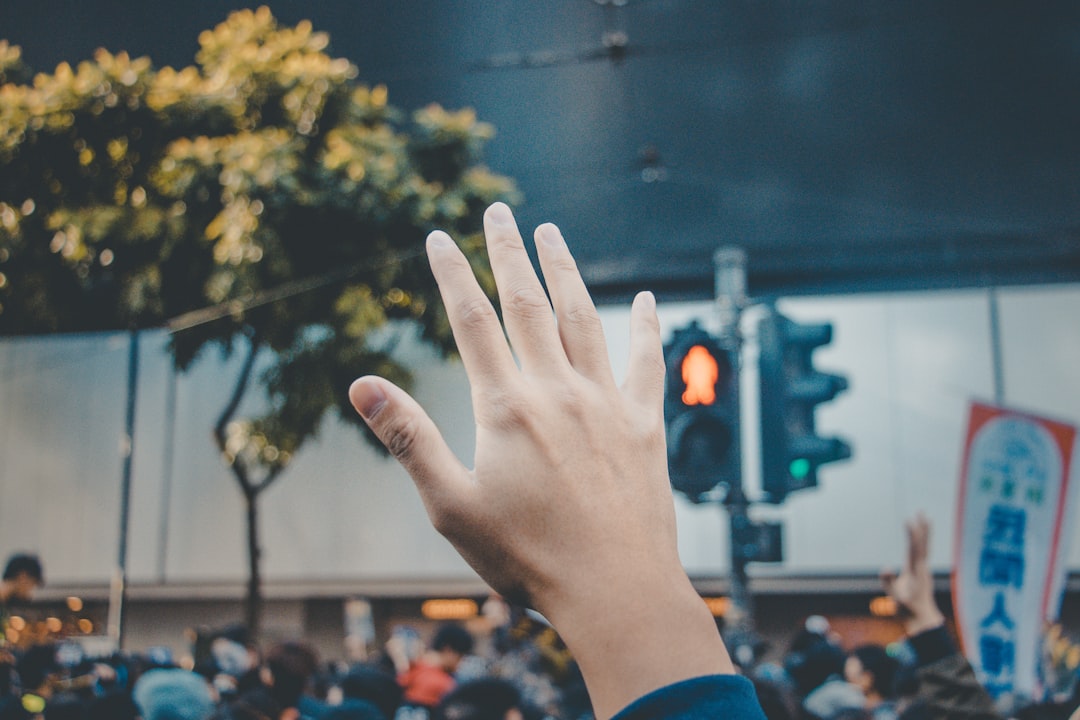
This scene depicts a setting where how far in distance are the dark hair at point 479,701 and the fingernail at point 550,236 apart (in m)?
2.59

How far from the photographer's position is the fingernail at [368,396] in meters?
0.92

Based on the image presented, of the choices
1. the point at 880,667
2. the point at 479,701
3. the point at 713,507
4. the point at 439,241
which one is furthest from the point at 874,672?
the point at 713,507

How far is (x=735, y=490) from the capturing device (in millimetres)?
4891

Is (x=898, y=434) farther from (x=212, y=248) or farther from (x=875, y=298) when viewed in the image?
(x=212, y=248)

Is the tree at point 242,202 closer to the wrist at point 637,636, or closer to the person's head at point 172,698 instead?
the person's head at point 172,698

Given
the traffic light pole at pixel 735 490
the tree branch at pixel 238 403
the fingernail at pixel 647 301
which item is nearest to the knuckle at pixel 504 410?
the fingernail at pixel 647 301

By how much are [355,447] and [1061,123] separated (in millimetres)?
8851

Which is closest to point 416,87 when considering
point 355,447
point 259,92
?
point 259,92

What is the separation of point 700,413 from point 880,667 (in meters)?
2.30

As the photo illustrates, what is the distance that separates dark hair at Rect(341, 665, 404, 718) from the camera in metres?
4.21

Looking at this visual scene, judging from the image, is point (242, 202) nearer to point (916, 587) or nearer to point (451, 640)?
point (451, 640)

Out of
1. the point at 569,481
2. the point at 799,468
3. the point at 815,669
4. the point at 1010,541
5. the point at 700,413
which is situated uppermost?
the point at 700,413

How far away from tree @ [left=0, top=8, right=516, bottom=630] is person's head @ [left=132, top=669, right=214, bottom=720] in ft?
14.7

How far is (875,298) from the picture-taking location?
15375 millimetres
